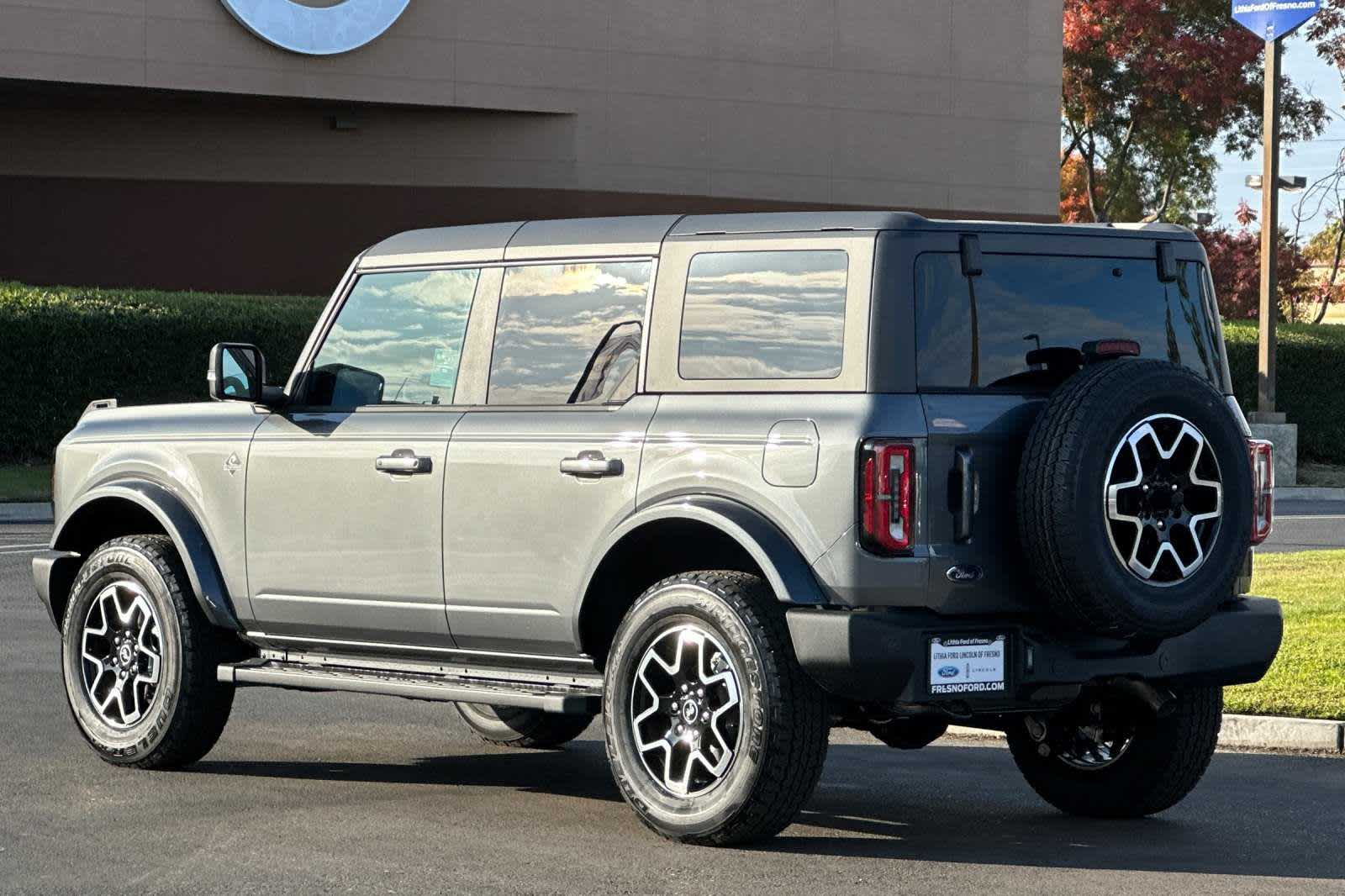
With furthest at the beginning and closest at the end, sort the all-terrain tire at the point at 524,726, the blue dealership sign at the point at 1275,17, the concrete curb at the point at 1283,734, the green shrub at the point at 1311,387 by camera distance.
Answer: the green shrub at the point at 1311,387 → the blue dealership sign at the point at 1275,17 → the concrete curb at the point at 1283,734 → the all-terrain tire at the point at 524,726

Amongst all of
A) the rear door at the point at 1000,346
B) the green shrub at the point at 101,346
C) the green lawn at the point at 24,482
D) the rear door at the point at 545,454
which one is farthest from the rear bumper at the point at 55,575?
the green shrub at the point at 101,346

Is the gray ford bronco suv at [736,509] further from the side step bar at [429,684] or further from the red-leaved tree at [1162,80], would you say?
the red-leaved tree at [1162,80]

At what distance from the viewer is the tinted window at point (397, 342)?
8148 millimetres

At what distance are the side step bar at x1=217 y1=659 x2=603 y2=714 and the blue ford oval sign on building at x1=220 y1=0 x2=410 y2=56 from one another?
71.5 feet

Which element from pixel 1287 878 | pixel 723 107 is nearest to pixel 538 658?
pixel 1287 878

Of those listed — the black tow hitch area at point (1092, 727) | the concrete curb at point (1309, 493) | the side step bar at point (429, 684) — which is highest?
the side step bar at point (429, 684)

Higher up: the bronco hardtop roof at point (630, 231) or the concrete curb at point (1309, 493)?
the bronco hardtop roof at point (630, 231)

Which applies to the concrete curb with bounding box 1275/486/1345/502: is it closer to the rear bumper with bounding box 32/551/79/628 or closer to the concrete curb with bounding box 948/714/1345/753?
the concrete curb with bounding box 948/714/1345/753

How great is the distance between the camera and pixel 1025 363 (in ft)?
23.4

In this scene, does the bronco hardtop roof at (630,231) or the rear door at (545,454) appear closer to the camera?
the bronco hardtop roof at (630,231)

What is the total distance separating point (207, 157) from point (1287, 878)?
85.6 ft

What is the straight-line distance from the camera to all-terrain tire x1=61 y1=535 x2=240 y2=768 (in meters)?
8.51

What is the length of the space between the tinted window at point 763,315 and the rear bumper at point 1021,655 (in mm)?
857

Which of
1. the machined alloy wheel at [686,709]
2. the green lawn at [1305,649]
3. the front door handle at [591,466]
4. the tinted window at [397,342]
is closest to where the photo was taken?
the machined alloy wheel at [686,709]
